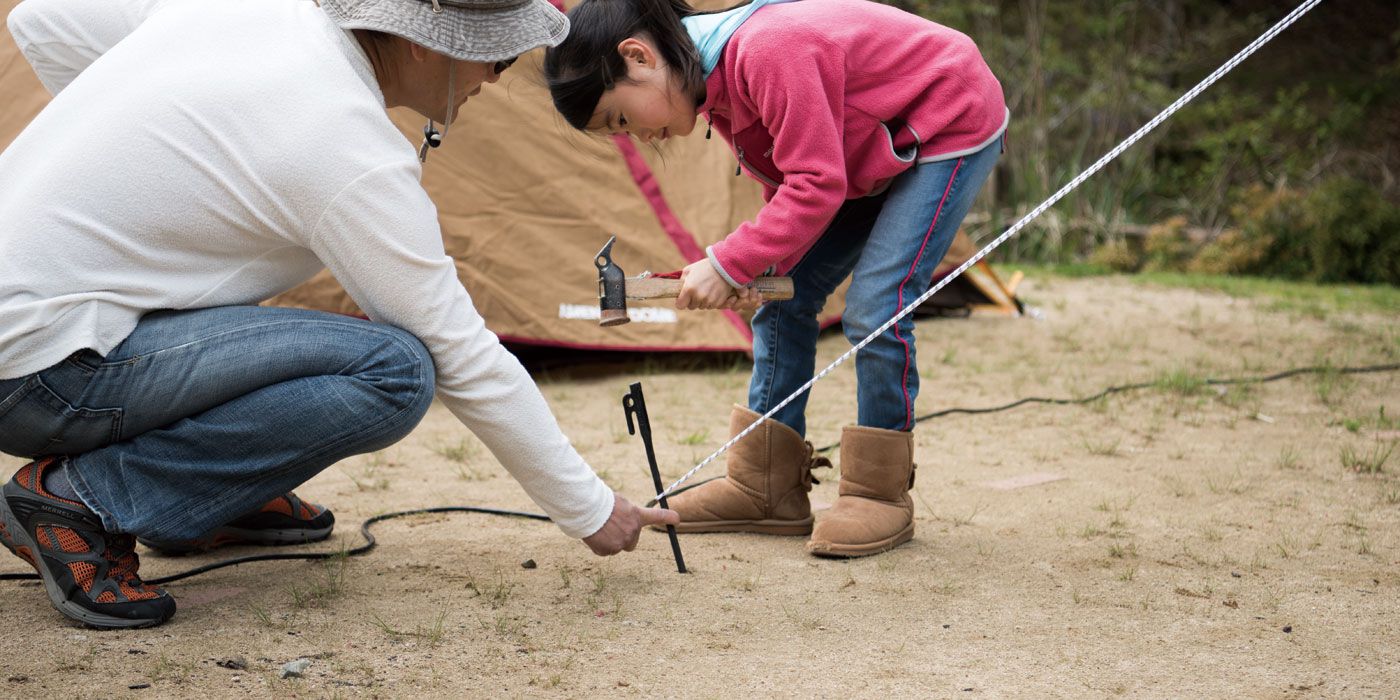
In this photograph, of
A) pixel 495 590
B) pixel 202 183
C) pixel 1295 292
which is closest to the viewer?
pixel 202 183

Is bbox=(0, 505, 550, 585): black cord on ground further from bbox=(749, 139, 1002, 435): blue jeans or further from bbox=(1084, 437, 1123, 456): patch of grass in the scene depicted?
bbox=(1084, 437, 1123, 456): patch of grass

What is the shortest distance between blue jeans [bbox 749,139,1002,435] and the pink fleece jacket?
2.1 inches

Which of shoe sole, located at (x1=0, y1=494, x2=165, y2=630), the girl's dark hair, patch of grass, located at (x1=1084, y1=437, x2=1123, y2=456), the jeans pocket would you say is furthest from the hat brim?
patch of grass, located at (x1=1084, y1=437, x2=1123, y2=456)

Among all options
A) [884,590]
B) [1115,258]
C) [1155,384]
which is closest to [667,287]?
[884,590]

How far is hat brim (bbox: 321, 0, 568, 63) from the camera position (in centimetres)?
176

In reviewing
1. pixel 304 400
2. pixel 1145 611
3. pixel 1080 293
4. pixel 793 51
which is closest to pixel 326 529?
pixel 304 400

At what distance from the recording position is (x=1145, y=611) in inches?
82.4

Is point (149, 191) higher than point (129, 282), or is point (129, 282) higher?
point (149, 191)

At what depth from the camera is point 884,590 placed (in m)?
2.22

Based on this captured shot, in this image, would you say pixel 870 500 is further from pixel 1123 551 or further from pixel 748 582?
pixel 1123 551

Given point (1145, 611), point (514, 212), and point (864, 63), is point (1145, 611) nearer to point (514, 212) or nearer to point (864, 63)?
point (864, 63)

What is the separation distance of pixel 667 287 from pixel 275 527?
897 millimetres

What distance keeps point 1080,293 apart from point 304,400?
17.0 ft

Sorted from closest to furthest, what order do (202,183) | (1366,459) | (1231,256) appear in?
(202,183) < (1366,459) < (1231,256)
